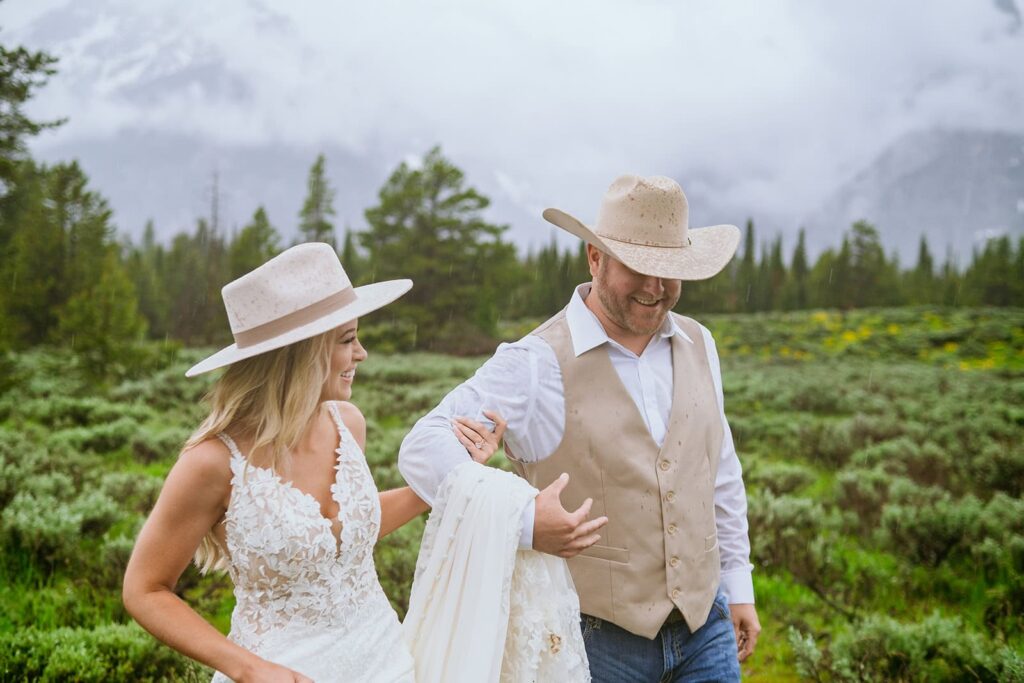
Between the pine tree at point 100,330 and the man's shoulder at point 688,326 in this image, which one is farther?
the pine tree at point 100,330

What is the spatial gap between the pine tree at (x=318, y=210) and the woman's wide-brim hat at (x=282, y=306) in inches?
1443

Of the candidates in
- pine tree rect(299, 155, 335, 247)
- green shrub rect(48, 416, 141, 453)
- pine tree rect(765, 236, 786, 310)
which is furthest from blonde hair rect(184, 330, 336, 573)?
pine tree rect(765, 236, 786, 310)

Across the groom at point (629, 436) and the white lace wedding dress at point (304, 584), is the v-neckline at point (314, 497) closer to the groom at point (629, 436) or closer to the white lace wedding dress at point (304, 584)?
the white lace wedding dress at point (304, 584)

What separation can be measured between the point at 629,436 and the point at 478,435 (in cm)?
51

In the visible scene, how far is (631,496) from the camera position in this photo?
7.81ft

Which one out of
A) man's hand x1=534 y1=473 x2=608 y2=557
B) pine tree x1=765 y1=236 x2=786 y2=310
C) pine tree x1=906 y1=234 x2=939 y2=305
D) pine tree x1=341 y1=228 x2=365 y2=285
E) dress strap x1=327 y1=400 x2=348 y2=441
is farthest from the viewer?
pine tree x1=765 y1=236 x2=786 y2=310

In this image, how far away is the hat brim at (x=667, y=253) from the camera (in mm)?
2438

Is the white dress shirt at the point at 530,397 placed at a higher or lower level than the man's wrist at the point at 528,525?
higher

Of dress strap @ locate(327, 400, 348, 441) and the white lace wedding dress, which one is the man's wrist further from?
dress strap @ locate(327, 400, 348, 441)

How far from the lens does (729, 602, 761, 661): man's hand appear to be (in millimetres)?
2799

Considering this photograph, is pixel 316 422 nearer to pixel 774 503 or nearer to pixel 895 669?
pixel 895 669

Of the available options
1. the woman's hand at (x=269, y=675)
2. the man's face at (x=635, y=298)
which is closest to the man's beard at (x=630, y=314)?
the man's face at (x=635, y=298)

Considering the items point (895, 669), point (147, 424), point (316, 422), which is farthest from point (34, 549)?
point (147, 424)

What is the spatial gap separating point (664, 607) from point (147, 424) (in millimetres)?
11721
